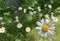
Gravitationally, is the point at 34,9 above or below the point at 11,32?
above

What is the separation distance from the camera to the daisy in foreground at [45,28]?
2.79 m

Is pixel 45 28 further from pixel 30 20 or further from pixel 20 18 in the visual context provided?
pixel 20 18

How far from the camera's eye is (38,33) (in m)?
2.82

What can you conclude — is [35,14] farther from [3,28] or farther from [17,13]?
[3,28]

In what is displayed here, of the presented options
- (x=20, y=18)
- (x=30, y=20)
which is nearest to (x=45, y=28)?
(x=30, y=20)

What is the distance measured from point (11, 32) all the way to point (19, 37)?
0.14m

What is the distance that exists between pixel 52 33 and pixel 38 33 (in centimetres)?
20

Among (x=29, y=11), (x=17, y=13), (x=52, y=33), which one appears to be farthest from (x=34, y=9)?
(x=52, y=33)

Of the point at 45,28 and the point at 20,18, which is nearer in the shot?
the point at 45,28

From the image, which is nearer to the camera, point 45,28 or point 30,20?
point 45,28

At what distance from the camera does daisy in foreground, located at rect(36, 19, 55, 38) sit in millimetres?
2785

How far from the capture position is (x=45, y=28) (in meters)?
2.78

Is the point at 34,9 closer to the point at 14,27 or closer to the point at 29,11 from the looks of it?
the point at 29,11

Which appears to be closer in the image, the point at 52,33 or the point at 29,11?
the point at 52,33
